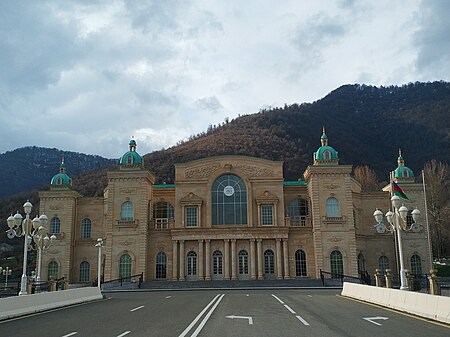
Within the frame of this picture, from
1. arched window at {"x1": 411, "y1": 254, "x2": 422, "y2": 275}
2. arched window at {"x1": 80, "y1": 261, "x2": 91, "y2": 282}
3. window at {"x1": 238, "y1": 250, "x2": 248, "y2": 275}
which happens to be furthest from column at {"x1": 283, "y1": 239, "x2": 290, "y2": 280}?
arched window at {"x1": 80, "y1": 261, "x2": 91, "y2": 282}

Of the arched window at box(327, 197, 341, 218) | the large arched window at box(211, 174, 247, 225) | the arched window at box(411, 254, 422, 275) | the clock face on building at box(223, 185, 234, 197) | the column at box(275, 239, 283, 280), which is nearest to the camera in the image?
the column at box(275, 239, 283, 280)

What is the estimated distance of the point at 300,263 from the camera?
170 feet

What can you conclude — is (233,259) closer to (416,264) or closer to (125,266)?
(125,266)

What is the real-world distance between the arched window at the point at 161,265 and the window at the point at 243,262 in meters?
7.79

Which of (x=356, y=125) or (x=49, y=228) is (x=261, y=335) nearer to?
(x=49, y=228)

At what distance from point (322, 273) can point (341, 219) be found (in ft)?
19.9

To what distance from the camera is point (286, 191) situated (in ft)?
181

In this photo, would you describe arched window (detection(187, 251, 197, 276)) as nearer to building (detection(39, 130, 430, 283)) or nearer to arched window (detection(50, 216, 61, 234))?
building (detection(39, 130, 430, 283))

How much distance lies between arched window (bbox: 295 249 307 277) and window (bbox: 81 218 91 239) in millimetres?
23119

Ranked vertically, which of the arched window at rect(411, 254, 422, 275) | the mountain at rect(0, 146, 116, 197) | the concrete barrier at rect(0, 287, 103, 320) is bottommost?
the concrete barrier at rect(0, 287, 103, 320)

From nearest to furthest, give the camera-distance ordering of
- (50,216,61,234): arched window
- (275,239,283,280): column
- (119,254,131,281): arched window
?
1. (275,239,283,280): column
2. (119,254,131,281): arched window
3. (50,216,61,234): arched window

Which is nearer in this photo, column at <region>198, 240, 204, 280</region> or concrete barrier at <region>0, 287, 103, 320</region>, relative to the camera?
concrete barrier at <region>0, 287, 103, 320</region>

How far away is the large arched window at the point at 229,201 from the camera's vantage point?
53.1 meters

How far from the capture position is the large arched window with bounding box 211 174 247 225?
5309 cm
